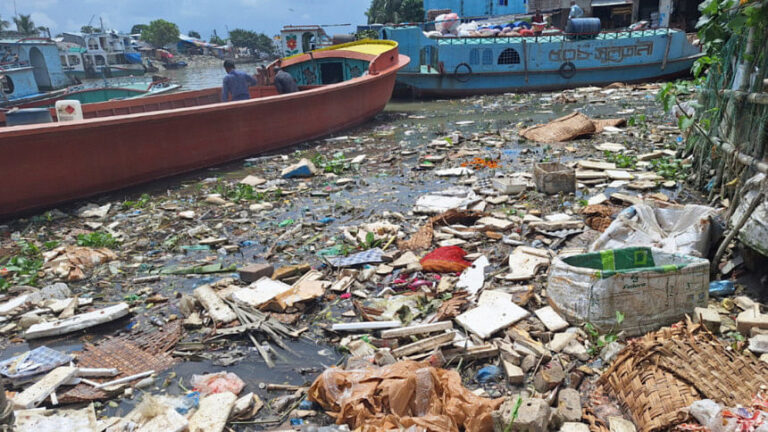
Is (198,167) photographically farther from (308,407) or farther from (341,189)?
(308,407)

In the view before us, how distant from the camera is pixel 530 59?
17359 millimetres

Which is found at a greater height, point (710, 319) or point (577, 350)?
point (710, 319)

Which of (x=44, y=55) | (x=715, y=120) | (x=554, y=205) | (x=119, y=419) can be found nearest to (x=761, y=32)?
(x=715, y=120)

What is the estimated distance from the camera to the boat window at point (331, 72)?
562 inches

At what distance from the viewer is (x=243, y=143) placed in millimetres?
9297

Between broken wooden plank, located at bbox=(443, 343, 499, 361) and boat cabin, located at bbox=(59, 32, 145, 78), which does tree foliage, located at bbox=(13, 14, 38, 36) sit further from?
broken wooden plank, located at bbox=(443, 343, 499, 361)

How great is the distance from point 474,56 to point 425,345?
623 inches

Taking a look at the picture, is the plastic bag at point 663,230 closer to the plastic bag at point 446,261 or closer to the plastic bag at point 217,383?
the plastic bag at point 446,261

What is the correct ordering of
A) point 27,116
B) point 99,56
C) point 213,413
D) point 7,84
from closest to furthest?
1. point 213,413
2. point 27,116
3. point 7,84
4. point 99,56

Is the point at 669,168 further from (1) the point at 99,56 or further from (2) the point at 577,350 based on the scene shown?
(1) the point at 99,56

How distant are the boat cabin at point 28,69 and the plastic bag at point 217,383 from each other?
26.7 m

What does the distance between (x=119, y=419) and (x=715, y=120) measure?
6.39 metres

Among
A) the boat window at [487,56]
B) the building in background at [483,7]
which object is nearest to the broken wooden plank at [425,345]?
the boat window at [487,56]

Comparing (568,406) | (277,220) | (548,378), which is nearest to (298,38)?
(277,220)
